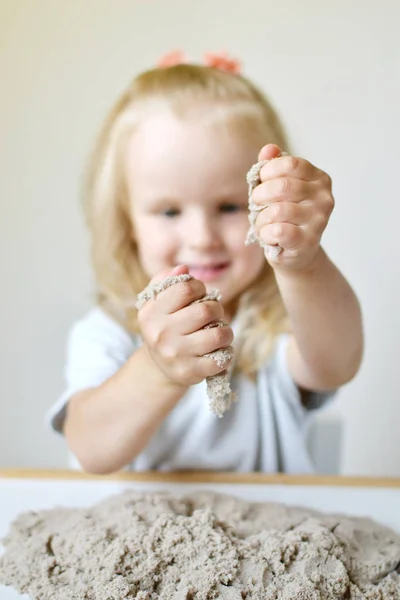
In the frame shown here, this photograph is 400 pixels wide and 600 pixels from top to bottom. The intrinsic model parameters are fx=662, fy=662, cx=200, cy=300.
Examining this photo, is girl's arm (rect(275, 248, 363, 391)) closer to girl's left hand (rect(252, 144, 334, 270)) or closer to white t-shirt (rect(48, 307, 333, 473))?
girl's left hand (rect(252, 144, 334, 270))

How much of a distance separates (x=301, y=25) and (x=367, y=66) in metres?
0.14

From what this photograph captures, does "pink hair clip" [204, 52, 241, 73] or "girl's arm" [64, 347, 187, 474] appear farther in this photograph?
"pink hair clip" [204, 52, 241, 73]

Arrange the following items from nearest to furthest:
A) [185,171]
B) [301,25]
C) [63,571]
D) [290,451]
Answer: [63,571] → [185,171] → [290,451] → [301,25]

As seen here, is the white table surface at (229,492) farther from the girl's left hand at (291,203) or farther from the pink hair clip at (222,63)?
the pink hair clip at (222,63)

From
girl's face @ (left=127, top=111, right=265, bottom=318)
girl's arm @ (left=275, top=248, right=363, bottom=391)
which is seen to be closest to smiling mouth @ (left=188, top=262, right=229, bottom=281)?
girl's face @ (left=127, top=111, right=265, bottom=318)

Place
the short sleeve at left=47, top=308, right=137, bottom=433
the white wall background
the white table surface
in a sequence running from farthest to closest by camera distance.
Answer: the white wall background, the short sleeve at left=47, top=308, right=137, bottom=433, the white table surface

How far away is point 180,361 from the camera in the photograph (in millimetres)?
359

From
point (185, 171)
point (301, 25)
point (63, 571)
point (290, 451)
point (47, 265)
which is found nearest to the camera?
point (63, 571)

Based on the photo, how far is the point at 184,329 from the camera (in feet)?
1.16

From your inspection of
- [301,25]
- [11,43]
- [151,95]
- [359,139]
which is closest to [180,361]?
[151,95]

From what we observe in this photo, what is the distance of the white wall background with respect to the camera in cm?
69

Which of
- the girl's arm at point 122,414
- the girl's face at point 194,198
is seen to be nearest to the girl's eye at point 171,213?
the girl's face at point 194,198

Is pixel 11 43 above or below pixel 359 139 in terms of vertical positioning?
above

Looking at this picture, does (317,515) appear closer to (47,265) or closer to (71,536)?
(71,536)
